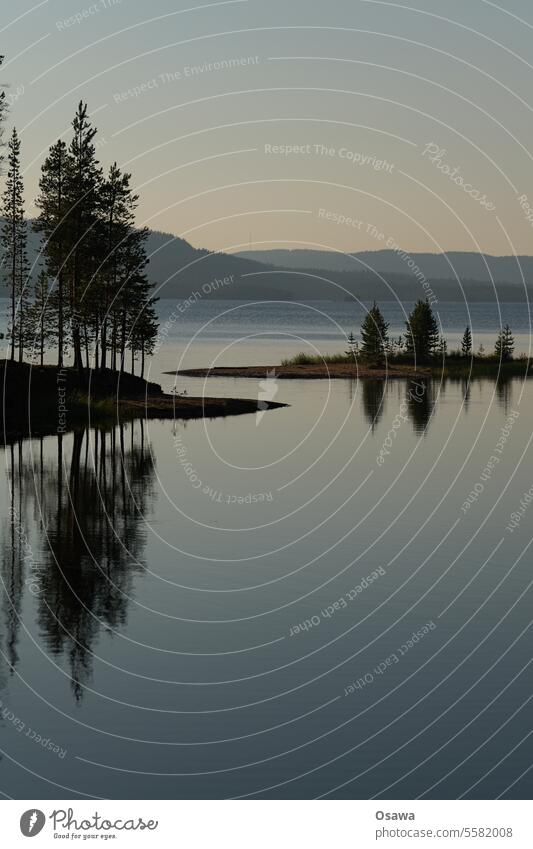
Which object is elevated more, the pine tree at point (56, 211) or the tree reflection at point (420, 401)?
the pine tree at point (56, 211)

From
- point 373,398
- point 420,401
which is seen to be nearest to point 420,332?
point 373,398

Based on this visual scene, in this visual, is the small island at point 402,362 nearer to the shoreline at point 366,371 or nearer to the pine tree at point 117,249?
the shoreline at point 366,371

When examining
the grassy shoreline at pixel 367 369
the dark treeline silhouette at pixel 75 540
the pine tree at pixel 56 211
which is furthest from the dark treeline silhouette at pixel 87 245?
the dark treeline silhouette at pixel 75 540

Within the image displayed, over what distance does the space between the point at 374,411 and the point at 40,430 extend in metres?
23.6

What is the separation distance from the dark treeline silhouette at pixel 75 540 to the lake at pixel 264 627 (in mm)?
100

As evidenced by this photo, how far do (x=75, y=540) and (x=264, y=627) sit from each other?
33.2 feet

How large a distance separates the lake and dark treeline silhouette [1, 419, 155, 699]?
100mm

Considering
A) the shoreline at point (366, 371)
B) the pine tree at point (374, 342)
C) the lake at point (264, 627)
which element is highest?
the pine tree at point (374, 342)

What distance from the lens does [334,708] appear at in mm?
23906

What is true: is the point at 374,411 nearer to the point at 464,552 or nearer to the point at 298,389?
the point at 298,389

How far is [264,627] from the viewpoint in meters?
29.2

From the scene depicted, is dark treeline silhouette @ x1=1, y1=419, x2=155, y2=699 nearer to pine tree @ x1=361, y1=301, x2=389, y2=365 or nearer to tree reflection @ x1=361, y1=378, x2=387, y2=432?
tree reflection @ x1=361, y1=378, x2=387, y2=432

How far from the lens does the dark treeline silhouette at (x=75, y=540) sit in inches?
1125

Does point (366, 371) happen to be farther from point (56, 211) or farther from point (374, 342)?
point (56, 211)
